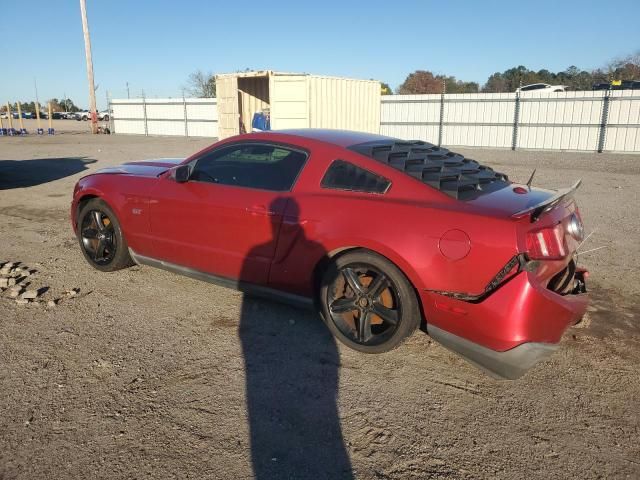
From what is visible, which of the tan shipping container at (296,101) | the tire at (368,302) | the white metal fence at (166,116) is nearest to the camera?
the tire at (368,302)

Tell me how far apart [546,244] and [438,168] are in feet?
3.12

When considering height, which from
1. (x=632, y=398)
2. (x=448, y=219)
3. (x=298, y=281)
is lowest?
(x=632, y=398)

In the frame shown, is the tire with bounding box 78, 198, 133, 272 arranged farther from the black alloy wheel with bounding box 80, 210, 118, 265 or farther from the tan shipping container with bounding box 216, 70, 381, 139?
the tan shipping container with bounding box 216, 70, 381, 139

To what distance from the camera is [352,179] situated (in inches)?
142

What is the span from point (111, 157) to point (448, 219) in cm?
1669

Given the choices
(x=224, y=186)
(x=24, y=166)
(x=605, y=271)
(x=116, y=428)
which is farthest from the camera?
(x=24, y=166)

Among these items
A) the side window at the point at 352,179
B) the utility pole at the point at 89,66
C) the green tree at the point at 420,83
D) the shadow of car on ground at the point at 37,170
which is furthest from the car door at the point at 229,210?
the green tree at the point at 420,83

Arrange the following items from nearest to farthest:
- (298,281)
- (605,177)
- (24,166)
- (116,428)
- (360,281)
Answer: (116,428)
(360,281)
(298,281)
(605,177)
(24,166)

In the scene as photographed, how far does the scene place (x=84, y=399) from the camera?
2.98 metres

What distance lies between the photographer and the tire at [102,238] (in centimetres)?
495

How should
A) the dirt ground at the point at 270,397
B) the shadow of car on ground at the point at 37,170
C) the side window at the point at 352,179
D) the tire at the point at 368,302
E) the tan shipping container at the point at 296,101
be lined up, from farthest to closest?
the tan shipping container at the point at 296,101 < the shadow of car on ground at the point at 37,170 < the side window at the point at 352,179 < the tire at the point at 368,302 < the dirt ground at the point at 270,397

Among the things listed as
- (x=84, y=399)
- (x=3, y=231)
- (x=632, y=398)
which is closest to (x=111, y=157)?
(x=3, y=231)

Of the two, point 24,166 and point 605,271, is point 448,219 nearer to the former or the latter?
point 605,271

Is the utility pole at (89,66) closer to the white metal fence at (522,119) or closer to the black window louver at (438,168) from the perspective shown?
the white metal fence at (522,119)
